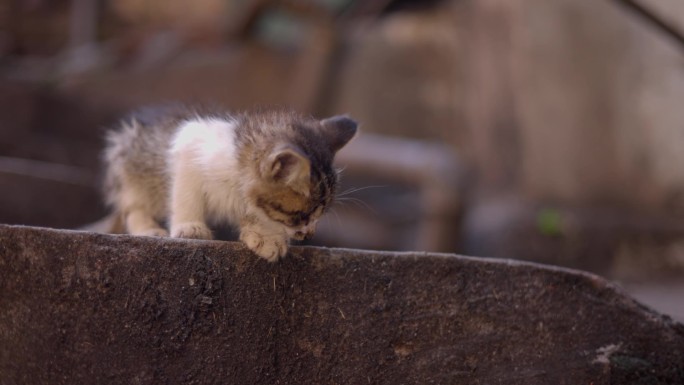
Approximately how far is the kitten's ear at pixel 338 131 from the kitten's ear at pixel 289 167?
285mm

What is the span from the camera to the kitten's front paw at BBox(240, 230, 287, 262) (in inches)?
121

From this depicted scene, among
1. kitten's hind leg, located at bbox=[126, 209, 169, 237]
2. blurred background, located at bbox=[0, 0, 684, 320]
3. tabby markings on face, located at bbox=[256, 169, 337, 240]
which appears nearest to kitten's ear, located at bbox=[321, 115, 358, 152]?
tabby markings on face, located at bbox=[256, 169, 337, 240]

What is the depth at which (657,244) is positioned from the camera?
7.73m

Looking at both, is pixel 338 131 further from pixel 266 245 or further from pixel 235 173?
pixel 266 245

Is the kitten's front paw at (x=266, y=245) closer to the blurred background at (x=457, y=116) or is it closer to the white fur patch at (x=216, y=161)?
the white fur patch at (x=216, y=161)

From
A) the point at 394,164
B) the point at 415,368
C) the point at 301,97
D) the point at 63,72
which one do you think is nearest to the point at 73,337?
the point at 415,368

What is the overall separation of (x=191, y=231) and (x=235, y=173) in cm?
31

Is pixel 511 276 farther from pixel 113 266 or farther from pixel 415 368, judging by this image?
pixel 113 266

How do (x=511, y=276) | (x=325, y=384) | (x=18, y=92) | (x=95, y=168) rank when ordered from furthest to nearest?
(x=18, y=92) < (x=95, y=168) < (x=511, y=276) < (x=325, y=384)

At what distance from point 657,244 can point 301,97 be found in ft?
13.2

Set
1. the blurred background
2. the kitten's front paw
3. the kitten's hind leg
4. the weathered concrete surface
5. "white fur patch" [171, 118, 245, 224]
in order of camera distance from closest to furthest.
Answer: the weathered concrete surface → the kitten's front paw → "white fur patch" [171, 118, 245, 224] → the kitten's hind leg → the blurred background

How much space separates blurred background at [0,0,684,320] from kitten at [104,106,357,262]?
216 cm

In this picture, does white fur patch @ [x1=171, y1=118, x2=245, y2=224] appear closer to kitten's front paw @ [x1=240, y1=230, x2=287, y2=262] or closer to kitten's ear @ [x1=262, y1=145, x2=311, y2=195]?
kitten's ear @ [x1=262, y1=145, x2=311, y2=195]

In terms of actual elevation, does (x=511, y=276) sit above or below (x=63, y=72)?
below
